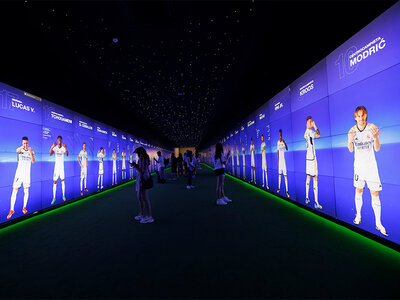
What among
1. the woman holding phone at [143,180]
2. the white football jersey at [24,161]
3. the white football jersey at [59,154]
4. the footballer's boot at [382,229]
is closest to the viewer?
the footballer's boot at [382,229]

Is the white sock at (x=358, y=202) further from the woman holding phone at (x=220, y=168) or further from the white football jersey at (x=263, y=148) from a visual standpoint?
the white football jersey at (x=263, y=148)

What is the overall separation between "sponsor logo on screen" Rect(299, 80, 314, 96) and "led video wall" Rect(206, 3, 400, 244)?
0.02m

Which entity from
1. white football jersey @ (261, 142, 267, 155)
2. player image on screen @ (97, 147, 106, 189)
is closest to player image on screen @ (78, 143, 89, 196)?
player image on screen @ (97, 147, 106, 189)

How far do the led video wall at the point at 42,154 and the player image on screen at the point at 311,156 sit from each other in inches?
287

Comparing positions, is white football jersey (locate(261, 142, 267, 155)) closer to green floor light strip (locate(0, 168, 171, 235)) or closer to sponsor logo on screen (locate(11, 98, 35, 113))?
green floor light strip (locate(0, 168, 171, 235))

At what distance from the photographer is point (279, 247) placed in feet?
9.27

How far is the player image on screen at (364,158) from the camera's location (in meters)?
2.84

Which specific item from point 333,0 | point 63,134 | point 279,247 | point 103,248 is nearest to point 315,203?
point 279,247

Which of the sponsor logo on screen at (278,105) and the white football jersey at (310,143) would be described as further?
the sponsor logo on screen at (278,105)

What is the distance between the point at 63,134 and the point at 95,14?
14.3 ft

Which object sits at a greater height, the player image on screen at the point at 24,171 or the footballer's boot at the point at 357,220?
the player image on screen at the point at 24,171

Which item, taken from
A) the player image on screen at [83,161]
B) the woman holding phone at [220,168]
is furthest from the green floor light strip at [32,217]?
the woman holding phone at [220,168]

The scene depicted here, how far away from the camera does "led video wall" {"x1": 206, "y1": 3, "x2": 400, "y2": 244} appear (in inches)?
105

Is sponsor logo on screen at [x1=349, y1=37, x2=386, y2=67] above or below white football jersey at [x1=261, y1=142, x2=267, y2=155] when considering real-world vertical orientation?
above
